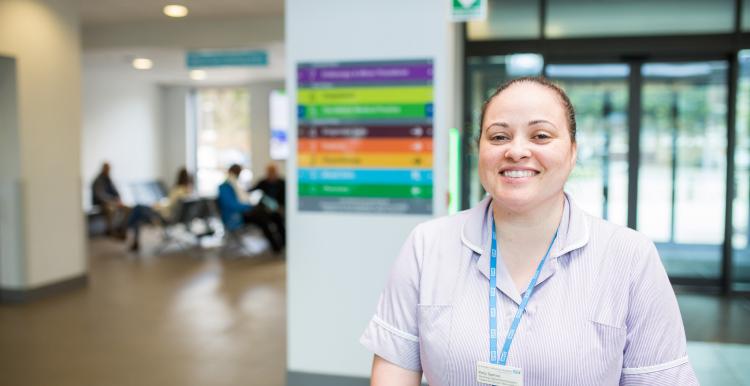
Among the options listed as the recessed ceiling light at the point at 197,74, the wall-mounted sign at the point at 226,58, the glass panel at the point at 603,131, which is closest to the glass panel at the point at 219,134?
the recessed ceiling light at the point at 197,74

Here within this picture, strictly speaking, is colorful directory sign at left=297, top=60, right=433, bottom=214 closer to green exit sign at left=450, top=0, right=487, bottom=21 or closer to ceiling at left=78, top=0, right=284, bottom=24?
green exit sign at left=450, top=0, right=487, bottom=21

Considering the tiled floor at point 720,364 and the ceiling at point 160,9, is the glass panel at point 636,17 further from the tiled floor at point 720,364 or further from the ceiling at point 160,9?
the tiled floor at point 720,364

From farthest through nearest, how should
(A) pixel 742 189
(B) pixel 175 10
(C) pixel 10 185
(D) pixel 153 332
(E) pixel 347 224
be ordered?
(B) pixel 175 10, (A) pixel 742 189, (C) pixel 10 185, (D) pixel 153 332, (E) pixel 347 224

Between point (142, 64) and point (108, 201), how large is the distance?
101 inches

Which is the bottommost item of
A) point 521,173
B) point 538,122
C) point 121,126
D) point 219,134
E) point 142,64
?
point 521,173

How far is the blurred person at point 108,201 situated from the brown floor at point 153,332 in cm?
288

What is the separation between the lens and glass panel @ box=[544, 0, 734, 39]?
6.48m

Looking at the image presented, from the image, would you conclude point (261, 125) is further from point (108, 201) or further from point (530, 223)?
point (530, 223)

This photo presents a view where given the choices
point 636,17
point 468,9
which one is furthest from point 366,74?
point 636,17

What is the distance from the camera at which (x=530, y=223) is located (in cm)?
143

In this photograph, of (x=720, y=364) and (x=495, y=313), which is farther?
(x=720, y=364)

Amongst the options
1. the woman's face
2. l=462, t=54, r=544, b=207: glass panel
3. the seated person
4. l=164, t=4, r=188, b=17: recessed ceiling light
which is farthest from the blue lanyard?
the seated person

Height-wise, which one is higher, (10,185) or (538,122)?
(538,122)

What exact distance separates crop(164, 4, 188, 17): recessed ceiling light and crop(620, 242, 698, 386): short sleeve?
7278mm
